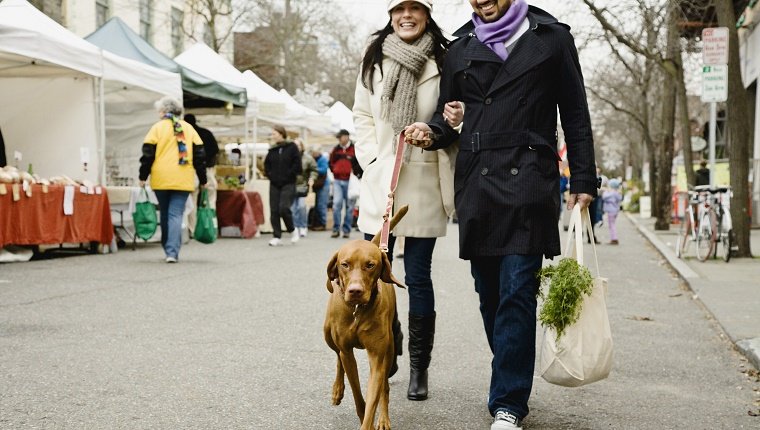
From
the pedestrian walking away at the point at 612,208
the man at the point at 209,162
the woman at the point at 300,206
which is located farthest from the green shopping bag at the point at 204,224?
the pedestrian walking away at the point at 612,208

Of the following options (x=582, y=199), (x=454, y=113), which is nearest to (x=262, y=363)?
(x=454, y=113)

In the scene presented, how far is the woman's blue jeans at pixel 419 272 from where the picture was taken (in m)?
4.55

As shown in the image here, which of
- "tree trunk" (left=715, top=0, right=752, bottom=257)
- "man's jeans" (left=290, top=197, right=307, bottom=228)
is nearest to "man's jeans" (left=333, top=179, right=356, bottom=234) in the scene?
"man's jeans" (left=290, top=197, right=307, bottom=228)

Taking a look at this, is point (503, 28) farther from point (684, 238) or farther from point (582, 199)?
point (684, 238)

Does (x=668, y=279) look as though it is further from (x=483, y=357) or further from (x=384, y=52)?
(x=384, y=52)

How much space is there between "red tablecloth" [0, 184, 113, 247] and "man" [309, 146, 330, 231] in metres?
7.61

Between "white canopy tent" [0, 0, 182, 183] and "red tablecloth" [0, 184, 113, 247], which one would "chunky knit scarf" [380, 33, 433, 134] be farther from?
"white canopy tent" [0, 0, 182, 183]

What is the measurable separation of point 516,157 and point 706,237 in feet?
33.2

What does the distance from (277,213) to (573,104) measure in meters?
12.0

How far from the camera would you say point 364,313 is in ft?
12.2

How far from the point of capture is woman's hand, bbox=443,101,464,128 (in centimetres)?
423

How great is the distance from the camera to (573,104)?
4.09 meters

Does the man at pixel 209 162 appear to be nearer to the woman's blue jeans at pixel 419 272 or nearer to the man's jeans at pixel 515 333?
the woman's blue jeans at pixel 419 272

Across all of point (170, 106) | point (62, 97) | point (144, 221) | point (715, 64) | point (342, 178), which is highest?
point (715, 64)
